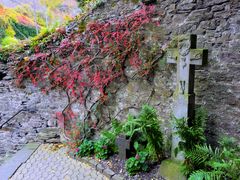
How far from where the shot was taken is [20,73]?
5.03 m

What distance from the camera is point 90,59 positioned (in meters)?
4.42

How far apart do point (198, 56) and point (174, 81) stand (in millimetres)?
823

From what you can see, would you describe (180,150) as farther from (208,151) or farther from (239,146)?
(239,146)

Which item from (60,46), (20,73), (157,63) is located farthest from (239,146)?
(20,73)

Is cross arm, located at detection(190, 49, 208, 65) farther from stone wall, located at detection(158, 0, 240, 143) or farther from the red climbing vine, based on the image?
the red climbing vine

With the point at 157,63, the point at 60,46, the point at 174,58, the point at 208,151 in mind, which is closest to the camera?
the point at 208,151

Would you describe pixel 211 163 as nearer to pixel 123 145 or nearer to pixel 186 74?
pixel 186 74

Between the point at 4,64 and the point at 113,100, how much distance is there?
2.77m

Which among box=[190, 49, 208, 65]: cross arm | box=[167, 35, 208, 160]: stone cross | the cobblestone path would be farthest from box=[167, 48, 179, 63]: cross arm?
the cobblestone path

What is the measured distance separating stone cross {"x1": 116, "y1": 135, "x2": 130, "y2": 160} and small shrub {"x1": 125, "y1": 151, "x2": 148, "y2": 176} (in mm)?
226

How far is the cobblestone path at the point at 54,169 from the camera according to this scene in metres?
3.60

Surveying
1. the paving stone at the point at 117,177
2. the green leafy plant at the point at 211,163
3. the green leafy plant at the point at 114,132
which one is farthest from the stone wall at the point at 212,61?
the paving stone at the point at 117,177

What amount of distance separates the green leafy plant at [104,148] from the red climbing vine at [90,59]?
2.58 feet

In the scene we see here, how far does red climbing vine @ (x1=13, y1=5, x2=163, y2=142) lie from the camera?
12.8 ft
